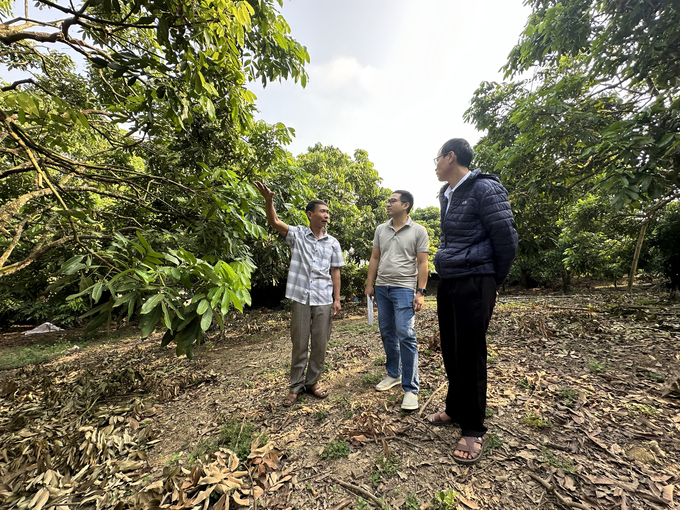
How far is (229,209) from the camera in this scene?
267cm

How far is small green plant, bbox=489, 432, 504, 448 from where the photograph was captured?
2.01 m

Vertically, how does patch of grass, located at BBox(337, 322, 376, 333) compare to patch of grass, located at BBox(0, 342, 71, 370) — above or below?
above

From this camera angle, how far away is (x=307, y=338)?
280 centimetres

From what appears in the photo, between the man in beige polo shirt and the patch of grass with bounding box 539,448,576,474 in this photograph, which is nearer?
the patch of grass with bounding box 539,448,576,474

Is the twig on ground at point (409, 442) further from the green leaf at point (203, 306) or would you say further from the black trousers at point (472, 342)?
the green leaf at point (203, 306)

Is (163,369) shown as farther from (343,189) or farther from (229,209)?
(343,189)

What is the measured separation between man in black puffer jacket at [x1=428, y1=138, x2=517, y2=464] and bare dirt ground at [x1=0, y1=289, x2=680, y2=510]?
34 cm

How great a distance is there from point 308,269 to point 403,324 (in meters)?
1.08

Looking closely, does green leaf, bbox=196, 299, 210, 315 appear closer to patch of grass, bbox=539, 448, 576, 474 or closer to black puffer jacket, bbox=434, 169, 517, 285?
black puffer jacket, bbox=434, 169, 517, 285

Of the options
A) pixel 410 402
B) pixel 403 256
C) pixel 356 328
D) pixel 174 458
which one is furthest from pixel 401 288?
pixel 356 328

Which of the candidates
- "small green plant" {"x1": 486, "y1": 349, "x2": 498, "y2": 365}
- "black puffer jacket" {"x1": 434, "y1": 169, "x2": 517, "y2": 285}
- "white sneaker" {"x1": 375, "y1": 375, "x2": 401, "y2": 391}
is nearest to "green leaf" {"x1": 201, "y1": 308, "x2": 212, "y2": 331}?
"black puffer jacket" {"x1": 434, "y1": 169, "x2": 517, "y2": 285}

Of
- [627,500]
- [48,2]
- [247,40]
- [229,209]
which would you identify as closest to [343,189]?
[247,40]

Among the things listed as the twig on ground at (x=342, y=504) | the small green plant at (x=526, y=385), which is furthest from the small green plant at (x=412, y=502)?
the small green plant at (x=526, y=385)

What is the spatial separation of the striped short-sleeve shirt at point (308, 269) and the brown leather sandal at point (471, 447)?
1593mm
